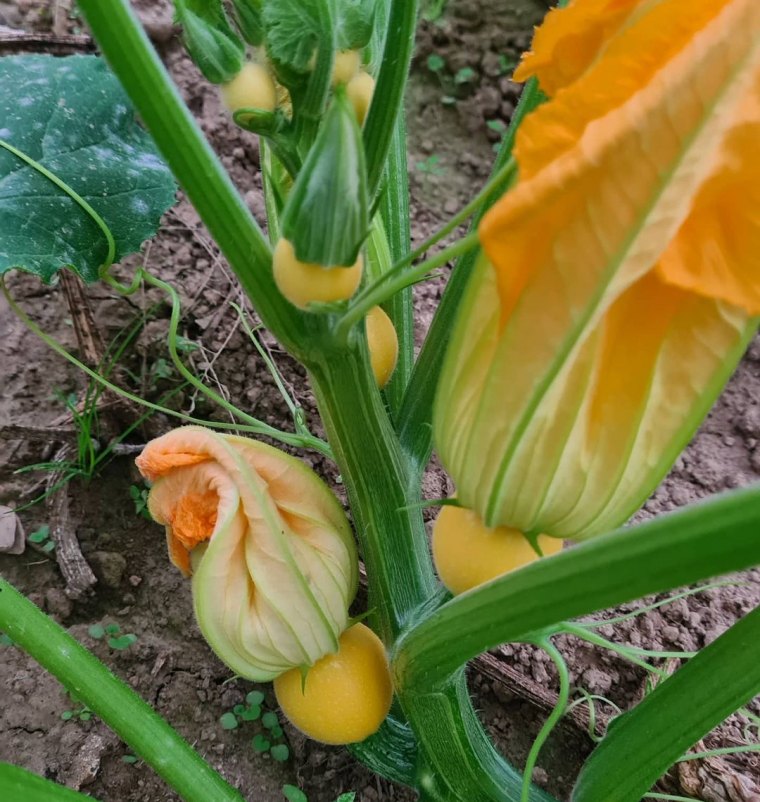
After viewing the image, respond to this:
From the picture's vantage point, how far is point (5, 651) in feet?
3.90

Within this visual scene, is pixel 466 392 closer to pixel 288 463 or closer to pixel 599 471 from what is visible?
pixel 599 471

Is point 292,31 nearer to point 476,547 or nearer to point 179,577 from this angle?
point 476,547

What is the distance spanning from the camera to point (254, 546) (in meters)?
0.79

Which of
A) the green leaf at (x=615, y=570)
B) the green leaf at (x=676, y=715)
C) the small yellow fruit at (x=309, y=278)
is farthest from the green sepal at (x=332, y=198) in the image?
the green leaf at (x=676, y=715)

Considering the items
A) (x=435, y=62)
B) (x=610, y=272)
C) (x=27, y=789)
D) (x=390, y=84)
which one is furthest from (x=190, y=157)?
(x=435, y=62)

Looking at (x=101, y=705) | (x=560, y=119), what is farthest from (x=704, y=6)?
(x=101, y=705)

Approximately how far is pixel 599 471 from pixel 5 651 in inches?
40.8

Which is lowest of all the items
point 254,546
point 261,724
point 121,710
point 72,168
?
point 261,724

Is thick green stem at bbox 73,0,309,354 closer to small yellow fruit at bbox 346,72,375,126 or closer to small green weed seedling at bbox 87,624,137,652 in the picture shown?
small yellow fruit at bbox 346,72,375,126

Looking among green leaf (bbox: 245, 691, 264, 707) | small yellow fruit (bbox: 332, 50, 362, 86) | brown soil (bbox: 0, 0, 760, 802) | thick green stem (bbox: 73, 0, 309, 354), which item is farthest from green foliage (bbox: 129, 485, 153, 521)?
small yellow fruit (bbox: 332, 50, 362, 86)

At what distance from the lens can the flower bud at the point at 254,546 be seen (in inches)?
31.0

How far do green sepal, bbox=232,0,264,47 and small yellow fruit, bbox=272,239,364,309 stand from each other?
0.65ft

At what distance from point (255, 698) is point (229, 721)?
0.05 m

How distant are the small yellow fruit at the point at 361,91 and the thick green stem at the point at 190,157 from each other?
0.16m
